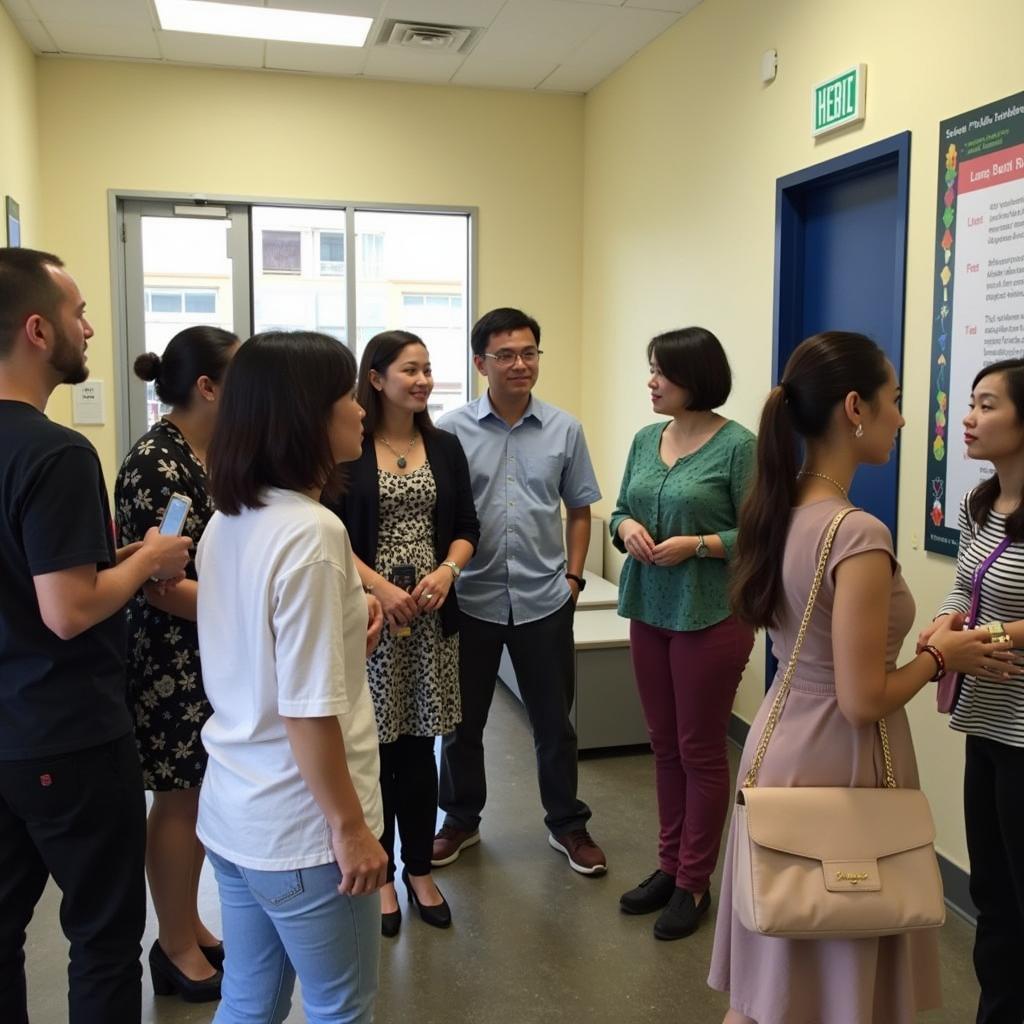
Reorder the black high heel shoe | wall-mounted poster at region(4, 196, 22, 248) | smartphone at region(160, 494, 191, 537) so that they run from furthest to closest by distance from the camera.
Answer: wall-mounted poster at region(4, 196, 22, 248) → the black high heel shoe → smartphone at region(160, 494, 191, 537)

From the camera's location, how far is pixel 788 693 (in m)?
1.55

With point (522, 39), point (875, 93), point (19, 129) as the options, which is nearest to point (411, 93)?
point (522, 39)

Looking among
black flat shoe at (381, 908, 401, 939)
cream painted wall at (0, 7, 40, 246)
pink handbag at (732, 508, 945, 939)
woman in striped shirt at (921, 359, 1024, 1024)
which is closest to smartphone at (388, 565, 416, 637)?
black flat shoe at (381, 908, 401, 939)

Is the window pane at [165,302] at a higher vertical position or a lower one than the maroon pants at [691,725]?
higher

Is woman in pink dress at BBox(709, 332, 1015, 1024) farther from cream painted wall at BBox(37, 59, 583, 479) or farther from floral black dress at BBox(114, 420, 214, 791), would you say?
cream painted wall at BBox(37, 59, 583, 479)

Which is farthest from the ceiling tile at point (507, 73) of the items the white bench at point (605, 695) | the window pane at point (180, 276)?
the white bench at point (605, 695)

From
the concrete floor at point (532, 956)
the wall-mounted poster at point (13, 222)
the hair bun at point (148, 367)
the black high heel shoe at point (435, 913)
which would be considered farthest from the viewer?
the wall-mounted poster at point (13, 222)

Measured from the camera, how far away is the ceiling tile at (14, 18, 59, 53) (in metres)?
4.14

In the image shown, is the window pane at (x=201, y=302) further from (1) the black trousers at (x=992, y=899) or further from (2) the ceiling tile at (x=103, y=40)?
(1) the black trousers at (x=992, y=899)

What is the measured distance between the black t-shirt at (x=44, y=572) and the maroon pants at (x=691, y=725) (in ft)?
4.55

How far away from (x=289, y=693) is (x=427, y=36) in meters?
3.90

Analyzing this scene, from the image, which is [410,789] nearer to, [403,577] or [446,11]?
[403,577]

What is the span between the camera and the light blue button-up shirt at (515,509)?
2.73 meters

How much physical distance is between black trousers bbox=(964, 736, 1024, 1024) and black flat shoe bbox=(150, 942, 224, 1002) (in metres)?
1.61
